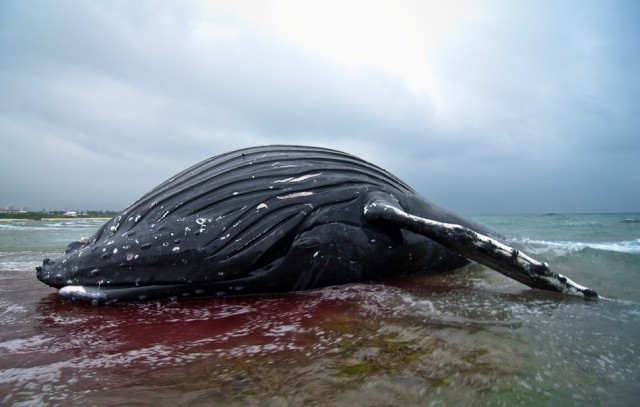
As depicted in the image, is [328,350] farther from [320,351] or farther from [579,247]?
[579,247]

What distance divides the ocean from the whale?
0.66 feet

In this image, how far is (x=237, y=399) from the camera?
158cm

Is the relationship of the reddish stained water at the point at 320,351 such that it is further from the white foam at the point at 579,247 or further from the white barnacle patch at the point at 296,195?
the white foam at the point at 579,247

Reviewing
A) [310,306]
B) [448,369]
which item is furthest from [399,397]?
[310,306]

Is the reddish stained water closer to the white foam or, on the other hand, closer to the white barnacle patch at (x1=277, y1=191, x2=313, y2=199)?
the white barnacle patch at (x1=277, y1=191, x2=313, y2=199)

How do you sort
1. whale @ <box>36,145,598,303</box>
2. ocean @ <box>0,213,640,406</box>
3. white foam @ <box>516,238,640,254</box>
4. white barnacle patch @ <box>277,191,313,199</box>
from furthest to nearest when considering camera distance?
1. white foam @ <box>516,238,640,254</box>
2. white barnacle patch @ <box>277,191,313,199</box>
3. whale @ <box>36,145,598,303</box>
4. ocean @ <box>0,213,640,406</box>

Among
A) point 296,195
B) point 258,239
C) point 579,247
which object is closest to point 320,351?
point 258,239

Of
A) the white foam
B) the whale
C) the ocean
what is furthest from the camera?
the white foam

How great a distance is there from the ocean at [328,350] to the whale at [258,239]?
→ 7.9 inches

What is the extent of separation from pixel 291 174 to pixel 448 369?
2.61 m

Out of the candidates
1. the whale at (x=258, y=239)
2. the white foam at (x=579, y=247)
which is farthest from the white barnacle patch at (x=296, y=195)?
the white foam at (x=579, y=247)

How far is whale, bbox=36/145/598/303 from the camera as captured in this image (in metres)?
3.35

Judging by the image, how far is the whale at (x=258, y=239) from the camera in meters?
3.35

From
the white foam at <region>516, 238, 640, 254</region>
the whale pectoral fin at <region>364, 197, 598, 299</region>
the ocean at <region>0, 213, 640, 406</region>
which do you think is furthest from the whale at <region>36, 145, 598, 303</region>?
the white foam at <region>516, 238, 640, 254</region>
